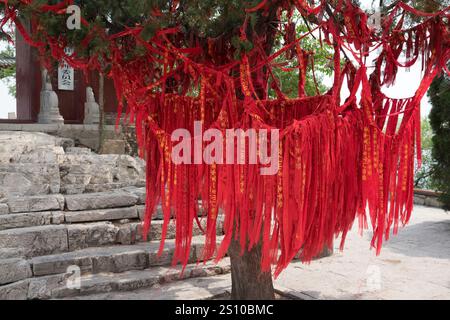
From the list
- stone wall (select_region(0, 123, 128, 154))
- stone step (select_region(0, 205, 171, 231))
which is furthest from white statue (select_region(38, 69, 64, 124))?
stone step (select_region(0, 205, 171, 231))

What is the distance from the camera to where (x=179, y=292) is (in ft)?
11.4

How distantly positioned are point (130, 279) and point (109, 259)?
1.01ft

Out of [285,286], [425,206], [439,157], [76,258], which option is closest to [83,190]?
[76,258]

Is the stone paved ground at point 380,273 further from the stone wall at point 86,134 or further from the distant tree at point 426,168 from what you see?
the stone wall at point 86,134

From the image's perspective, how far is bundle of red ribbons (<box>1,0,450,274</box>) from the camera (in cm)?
205

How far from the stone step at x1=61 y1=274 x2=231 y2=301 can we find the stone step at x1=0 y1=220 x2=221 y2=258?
0.54m

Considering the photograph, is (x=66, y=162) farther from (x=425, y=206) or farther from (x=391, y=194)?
(x=425, y=206)

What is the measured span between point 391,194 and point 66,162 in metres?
4.15

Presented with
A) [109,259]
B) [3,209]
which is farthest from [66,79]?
[109,259]

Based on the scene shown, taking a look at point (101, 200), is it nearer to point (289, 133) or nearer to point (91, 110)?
point (289, 133)

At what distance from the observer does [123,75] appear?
2.27 m

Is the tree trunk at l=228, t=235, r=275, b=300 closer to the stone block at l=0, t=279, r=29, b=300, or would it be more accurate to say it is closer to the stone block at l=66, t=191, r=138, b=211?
the stone block at l=0, t=279, r=29, b=300

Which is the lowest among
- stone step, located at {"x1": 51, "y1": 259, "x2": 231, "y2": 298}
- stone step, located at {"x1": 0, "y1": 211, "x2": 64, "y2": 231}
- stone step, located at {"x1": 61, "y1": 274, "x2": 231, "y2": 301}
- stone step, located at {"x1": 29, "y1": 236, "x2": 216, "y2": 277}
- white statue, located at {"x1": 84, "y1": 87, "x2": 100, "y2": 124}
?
stone step, located at {"x1": 61, "y1": 274, "x2": 231, "y2": 301}
